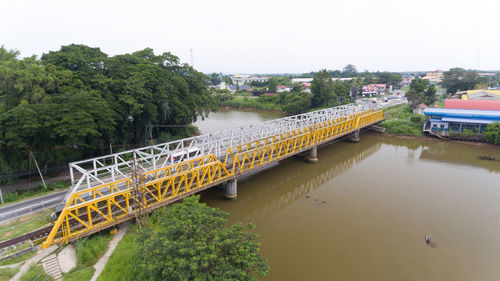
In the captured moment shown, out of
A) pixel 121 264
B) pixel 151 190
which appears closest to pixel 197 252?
pixel 121 264

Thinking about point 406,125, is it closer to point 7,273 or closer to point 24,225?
point 24,225

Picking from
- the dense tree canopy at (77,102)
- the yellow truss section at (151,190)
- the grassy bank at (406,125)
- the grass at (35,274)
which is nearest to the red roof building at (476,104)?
the grassy bank at (406,125)

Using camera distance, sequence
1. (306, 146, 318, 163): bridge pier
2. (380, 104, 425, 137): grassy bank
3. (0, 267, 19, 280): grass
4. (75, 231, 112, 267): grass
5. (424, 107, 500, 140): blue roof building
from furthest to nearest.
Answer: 1. (380, 104, 425, 137): grassy bank
2. (424, 107, 500, 140): blue roof building
3. (306, 146, 318, 163): bridge pier
4. (75, 231, 112, 267): grass
5. (0, 267, 19, 280): grass

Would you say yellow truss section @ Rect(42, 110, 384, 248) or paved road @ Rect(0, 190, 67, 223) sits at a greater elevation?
yellow truss section @ Rect(42, 110, 384, 248)

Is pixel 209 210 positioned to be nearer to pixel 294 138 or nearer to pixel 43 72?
pixel 294 138

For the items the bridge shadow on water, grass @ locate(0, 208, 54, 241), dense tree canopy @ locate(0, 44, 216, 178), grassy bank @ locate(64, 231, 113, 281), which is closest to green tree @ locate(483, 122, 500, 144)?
the bridge shadow on water

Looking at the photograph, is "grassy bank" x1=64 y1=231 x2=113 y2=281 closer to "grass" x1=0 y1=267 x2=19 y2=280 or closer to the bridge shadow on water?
"grass" x1=0 y1=267 x2=19 y2=280

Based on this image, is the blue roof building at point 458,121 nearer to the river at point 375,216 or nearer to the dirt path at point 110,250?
the river at point 375,216

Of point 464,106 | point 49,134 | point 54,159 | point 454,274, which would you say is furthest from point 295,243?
point 464,106
